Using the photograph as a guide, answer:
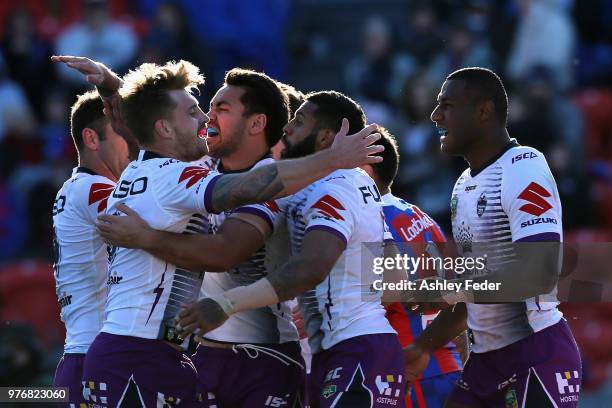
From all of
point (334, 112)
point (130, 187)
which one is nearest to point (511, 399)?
point (334, 112)

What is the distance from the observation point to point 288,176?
22.2 feet

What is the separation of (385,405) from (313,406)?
23.0 inches

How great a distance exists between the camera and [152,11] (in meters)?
Result: 18.4

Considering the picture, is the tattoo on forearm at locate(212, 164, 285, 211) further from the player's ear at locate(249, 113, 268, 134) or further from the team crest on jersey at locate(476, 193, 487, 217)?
the team crest on jersey at locate(476, 193, 487, 217)

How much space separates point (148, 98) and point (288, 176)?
1059mm

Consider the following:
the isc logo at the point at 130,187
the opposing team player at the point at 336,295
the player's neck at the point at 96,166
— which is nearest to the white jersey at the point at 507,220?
the opposing team player at the point at 336,295

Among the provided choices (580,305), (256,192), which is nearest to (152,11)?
(580,305)

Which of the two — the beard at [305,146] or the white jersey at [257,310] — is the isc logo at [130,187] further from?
the beard at [305,146]

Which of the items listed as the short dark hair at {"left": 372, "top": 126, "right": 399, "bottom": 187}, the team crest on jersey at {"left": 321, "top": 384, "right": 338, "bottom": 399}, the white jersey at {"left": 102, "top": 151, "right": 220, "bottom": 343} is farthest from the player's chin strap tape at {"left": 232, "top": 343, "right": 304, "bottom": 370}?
the short dark hair at {"left": 372, "top": 126, "right": 399, "bottom": 187}

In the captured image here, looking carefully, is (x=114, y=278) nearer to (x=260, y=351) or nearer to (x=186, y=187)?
(x=186, y=187)

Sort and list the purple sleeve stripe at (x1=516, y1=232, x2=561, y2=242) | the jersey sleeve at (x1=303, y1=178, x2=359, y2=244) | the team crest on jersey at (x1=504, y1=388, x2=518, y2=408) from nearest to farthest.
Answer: the jersey sleeve at (x1=303, y1=178, x2=359, y2=244) → the purple sleeve stripe at (x1=516, y1=232, x2=561, y2=242) → the team crest on jersey at (x1=504, y1=388, x2=518, y2=408)

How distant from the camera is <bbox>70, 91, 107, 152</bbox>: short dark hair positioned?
8.38 meters

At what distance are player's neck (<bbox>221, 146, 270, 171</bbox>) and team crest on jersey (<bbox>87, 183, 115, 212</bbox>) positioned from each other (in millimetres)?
801

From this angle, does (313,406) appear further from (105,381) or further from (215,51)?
(215,51)
